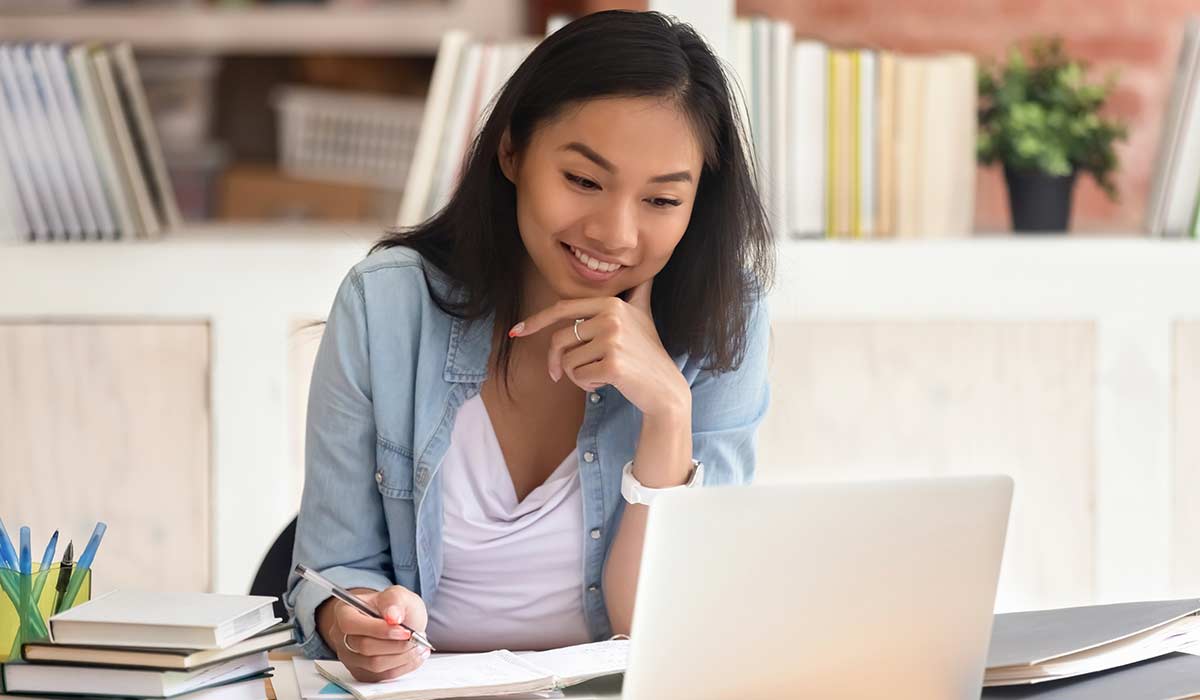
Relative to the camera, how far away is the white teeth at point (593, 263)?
136cm

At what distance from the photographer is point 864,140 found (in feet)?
7.55

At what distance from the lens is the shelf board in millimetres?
2904

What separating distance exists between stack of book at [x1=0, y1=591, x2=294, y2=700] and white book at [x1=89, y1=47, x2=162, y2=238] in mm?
1426

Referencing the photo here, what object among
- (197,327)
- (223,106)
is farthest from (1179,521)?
(223,106)

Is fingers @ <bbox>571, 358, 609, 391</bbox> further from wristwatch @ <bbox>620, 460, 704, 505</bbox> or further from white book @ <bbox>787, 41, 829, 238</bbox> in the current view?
white book @ <bbox>787, 41, 829, 238</bbox>

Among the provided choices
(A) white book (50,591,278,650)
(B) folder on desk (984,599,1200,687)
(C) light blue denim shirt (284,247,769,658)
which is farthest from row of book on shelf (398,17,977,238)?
(A) white book (50,591,278,650)

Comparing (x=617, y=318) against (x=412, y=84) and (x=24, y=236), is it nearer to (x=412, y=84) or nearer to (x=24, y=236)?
(x=24, y=236)

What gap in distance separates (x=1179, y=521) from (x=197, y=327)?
5.37 feet

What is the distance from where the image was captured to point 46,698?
98 centimetres

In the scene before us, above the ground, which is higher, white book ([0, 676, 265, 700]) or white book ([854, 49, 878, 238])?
white book ([854, 49, 878, 238])

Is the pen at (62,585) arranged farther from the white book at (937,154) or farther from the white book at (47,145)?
the white book at (937,154)

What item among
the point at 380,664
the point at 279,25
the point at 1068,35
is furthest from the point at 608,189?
the point at 279,25

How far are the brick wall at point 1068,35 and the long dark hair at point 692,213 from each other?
1419 mm

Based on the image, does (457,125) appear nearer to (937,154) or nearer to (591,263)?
(937,154)
